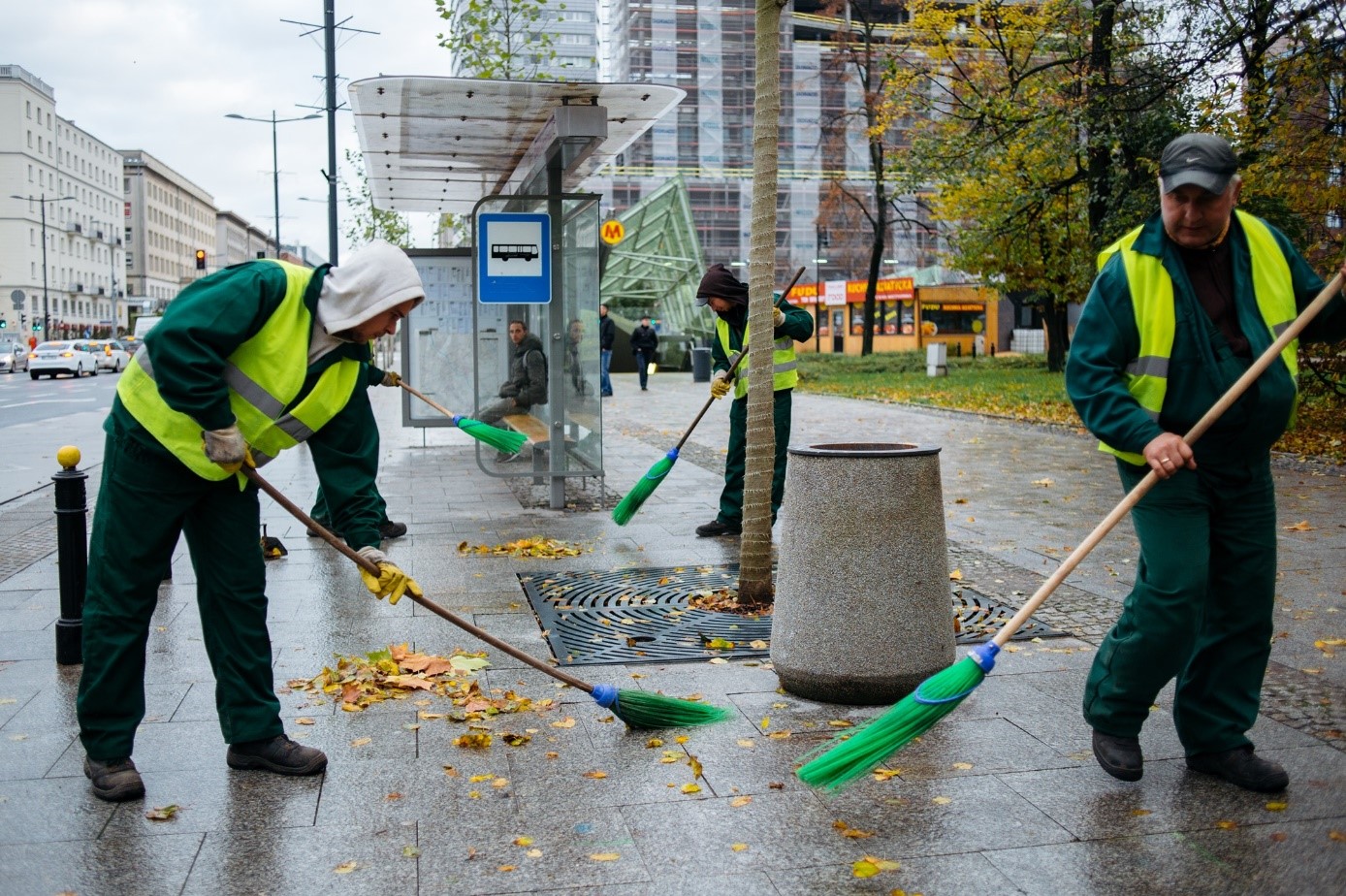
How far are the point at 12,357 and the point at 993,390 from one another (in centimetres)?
4464

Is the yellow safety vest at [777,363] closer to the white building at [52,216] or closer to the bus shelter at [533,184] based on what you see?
the bus shelter at [533,184]

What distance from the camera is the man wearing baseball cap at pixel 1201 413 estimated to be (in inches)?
147

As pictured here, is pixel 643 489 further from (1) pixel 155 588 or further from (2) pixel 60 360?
(2) pixel 60 360

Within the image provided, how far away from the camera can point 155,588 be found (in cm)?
408

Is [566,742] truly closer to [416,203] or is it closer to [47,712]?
[47,712]

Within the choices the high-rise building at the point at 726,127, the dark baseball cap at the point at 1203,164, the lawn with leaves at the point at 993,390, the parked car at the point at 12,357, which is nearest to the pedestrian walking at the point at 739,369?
the dark baseball cap at the point at 1203,164

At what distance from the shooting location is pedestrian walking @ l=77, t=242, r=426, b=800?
12.4 feet

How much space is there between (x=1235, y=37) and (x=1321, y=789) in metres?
11.6

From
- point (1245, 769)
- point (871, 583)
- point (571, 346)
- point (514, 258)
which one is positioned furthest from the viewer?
point (571, 346)

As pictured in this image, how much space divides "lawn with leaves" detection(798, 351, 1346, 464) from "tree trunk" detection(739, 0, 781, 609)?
788 cm

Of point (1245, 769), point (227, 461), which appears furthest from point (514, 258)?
point (1245, 769)

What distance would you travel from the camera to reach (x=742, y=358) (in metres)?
8.46

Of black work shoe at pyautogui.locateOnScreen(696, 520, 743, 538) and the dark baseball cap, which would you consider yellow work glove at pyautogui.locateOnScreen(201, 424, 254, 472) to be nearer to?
the dark baseball cap

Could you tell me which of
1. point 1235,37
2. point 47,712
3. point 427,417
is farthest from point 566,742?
point 1235,37
